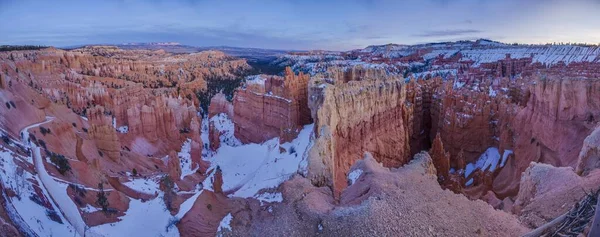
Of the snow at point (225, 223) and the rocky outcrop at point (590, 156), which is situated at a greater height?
the rocky outcrop at point (590, 156)

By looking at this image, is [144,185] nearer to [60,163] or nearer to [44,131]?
[60,163]

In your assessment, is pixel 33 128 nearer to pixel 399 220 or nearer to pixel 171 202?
pixel 171 202

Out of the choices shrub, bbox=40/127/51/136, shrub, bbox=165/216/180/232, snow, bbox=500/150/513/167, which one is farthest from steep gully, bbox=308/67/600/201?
shrub, bbox=40/127/51/136

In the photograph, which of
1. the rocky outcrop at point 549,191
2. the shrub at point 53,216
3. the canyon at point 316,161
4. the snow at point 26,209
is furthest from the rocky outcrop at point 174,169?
the rocky outcrop at point 549,191

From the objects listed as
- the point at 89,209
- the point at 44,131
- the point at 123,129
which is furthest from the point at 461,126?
the point at 123,129

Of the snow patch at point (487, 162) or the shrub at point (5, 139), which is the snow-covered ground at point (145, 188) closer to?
the shrub at point (5, 139)

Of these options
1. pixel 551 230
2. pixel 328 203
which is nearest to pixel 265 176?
pixel 328 203

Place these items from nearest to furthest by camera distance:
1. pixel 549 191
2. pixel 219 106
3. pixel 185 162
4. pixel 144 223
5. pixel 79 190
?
pixel 549 191 → pixel 144 223 → pixel 79 190 → pixel 185 162 → pixel 219 106
